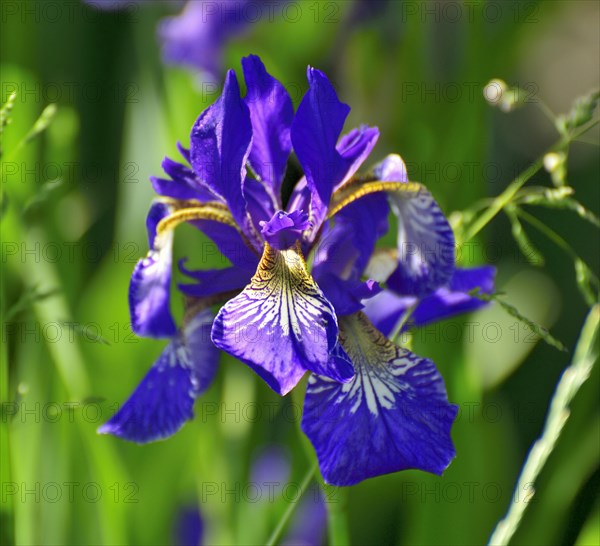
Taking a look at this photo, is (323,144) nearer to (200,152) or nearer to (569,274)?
(200,152)

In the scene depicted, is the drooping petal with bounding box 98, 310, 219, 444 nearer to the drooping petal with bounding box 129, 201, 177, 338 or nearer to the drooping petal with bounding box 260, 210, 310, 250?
the drooping petal with bounding box 129, 201, 177, 338

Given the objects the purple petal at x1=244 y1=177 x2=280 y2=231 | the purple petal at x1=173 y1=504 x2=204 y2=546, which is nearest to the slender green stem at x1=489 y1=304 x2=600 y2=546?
the purple petal at x1=244 y1=177 x2=280 y2=231

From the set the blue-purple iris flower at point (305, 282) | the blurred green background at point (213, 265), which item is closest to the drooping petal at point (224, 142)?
the blue-purple iris flower at point (305, 282)

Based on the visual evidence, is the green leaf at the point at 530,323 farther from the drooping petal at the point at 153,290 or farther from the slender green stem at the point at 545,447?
the drooping petal at the point at 153,290

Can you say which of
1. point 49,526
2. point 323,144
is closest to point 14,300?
point 49,526

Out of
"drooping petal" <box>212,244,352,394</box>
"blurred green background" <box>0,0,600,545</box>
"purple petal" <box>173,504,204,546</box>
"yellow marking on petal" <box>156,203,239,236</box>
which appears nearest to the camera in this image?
"drooping petal" <box>212,244,352,394</box>

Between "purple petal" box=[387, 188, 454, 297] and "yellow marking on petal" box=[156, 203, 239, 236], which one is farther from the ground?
"yellow marking on petal" box=[156, 203, 239, 236]

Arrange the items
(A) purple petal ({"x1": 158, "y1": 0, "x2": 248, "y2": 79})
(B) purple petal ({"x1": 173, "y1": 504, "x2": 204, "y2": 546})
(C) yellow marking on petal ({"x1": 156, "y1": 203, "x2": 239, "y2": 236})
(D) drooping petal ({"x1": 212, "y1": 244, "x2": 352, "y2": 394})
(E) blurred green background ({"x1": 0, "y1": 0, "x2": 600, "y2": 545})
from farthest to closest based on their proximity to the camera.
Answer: (A) purple petal ({"x1": 158, "y1": 0, "x2": 248, "y2": 79}), (B) purple petal ({"x1": 173, "y1": 504, "x2": 204, "y2": 546}), (E) blurred green background ({"x1": 0, "y1": 0, "x2": 600, "y2": 545}), (C) yellow marking on petal ({"x1": 156, "y1": 203, "x2": 239, "y2": 236}), (D) drooping petal ({"x1": 212, "y1": 244, "x2": 352, "y2": 394})
